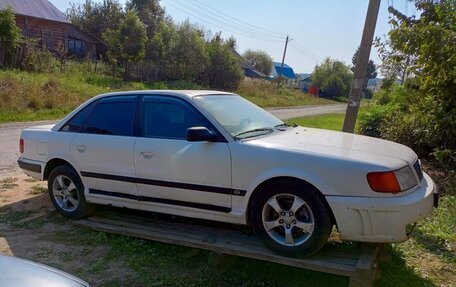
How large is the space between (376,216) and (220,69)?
3210 centimetres

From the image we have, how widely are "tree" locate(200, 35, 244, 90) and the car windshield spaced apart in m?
29.9

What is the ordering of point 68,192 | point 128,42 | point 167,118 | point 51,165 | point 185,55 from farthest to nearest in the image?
point 185,55 < point 128,42 < point 51,165 < point 68,192 < point 167,118

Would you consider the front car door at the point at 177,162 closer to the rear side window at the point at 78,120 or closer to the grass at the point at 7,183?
the rear side window at the point at 78,120

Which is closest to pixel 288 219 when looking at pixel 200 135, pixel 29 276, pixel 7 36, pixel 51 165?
pixel 200 135

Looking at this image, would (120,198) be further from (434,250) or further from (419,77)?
(419,77)

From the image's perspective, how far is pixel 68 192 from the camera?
4.96 meters

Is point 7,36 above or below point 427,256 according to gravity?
above

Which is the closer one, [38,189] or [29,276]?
[29,276]

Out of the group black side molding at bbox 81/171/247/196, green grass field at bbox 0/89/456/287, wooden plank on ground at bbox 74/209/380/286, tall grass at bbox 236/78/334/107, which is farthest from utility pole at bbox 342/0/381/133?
tall grass at bbox 236/78/334/107

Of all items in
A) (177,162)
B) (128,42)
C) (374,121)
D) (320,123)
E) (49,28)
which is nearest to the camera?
(177,162)

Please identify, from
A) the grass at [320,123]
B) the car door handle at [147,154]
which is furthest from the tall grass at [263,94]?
the car door handle at [147,154]

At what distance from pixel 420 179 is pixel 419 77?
5031mm

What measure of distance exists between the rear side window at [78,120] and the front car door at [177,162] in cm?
83

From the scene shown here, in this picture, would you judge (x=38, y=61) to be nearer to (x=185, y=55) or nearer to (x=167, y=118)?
(x=185, y=55)
